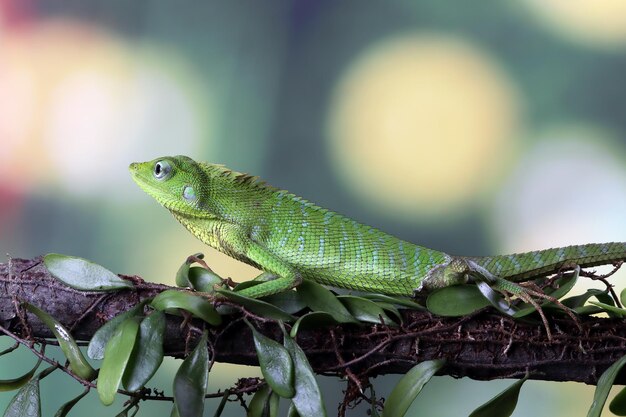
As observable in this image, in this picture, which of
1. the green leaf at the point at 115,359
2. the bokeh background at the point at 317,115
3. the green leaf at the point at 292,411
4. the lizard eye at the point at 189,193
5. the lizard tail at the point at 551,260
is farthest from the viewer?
the bokeh background at the point at 317,115

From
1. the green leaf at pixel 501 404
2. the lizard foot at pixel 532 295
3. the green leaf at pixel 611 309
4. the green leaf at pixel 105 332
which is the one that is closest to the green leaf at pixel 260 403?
the green leaf at pixel 105 332

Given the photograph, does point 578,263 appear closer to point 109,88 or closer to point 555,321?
point 555,321

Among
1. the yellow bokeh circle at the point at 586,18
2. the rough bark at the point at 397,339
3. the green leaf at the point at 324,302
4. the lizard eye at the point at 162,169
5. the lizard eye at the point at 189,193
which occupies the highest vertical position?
the yellow bokeh circle at the point at 586,18

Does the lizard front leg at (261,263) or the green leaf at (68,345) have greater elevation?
the lizard front leg at (261,263)

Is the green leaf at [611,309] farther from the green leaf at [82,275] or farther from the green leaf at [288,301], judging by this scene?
the green leaf at [82,275]

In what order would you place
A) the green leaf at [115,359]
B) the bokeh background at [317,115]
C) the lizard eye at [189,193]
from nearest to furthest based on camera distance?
the green leaf at [115,359]
the lizard eye at [189,193]
the bokeh background at [317,115]

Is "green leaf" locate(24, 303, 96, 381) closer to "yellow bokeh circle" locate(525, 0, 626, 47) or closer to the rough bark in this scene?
the rough bark
